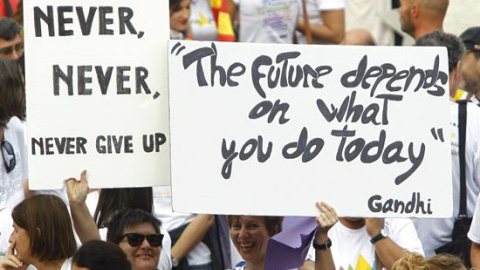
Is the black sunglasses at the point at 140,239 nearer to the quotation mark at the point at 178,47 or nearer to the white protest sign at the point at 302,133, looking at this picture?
the white protest sign at the point at 302,133

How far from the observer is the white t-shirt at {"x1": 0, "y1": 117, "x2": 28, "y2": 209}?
27.0ft

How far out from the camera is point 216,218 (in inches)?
348

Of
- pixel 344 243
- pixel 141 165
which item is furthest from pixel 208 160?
pixel 344 243

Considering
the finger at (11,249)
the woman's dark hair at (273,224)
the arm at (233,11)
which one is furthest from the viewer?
the arm at (233,11)

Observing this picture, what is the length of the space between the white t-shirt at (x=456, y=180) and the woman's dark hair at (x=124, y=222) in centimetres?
169

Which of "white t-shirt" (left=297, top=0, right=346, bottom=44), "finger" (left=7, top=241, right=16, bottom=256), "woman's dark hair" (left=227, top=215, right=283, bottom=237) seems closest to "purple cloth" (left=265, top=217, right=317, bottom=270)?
"woman's dark hair" (left=227, top=215, right=283, bottom=237)

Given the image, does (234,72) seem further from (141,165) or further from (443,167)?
(443,167)

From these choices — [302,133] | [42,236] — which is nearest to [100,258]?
[42,236]

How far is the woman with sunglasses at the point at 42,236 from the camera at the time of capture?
22.9 ft

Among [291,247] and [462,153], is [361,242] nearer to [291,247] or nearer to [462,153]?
[462,153]

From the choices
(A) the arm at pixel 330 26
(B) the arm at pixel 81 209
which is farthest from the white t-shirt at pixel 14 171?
(A) the arm at pixel 330 26

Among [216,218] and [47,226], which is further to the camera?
[216,218]

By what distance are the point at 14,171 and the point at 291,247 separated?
2225mm

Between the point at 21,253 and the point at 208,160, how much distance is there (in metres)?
1.10
